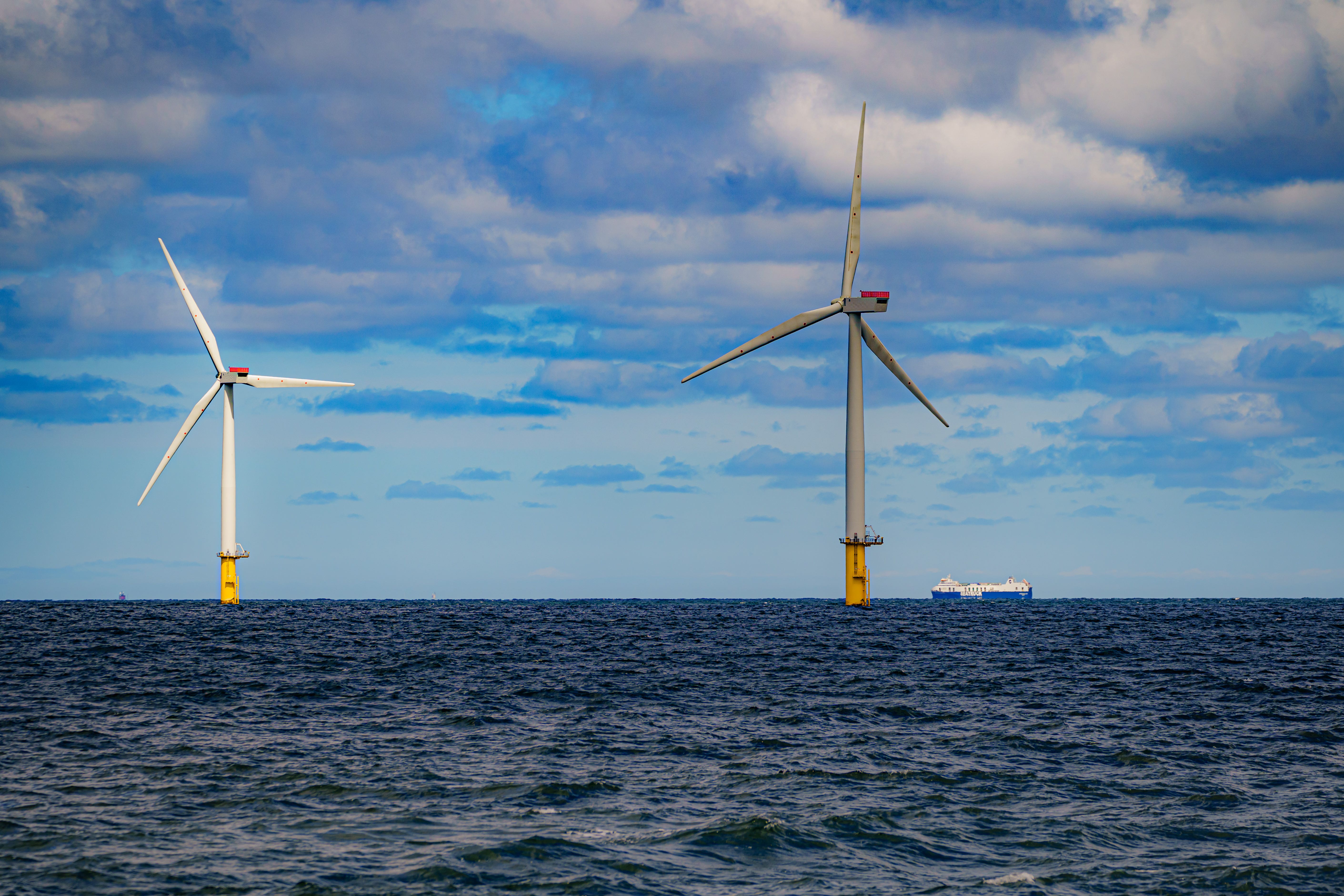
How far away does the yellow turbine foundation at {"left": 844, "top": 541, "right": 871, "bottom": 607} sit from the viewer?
421 ft

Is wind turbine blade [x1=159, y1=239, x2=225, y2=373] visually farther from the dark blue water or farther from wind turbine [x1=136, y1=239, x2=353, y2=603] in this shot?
the dark blue water

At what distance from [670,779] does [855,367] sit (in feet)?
327

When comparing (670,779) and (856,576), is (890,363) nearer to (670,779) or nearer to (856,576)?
(856,576)

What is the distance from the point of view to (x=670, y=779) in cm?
3197

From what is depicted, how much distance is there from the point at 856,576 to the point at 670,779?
336 ft

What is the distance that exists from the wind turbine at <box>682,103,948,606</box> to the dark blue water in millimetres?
56718

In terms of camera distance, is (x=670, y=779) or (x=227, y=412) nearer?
(x=670, y=779)

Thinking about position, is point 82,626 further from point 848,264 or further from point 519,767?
point 519,767

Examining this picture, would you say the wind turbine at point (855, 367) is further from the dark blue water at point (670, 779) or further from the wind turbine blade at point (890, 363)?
the dark blue water at point (670, 779)

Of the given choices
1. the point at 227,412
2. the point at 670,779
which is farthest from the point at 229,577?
the point at 670,779

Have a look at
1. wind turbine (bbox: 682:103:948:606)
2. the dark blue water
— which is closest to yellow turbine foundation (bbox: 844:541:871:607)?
wind turbine (bbox: 682:103:948:606)

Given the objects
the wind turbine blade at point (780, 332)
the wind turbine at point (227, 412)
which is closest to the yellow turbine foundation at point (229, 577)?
the wind turbine at point (227, 412)

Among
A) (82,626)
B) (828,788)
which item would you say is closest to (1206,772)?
(828,788)

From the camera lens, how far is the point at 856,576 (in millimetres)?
A: 131625
